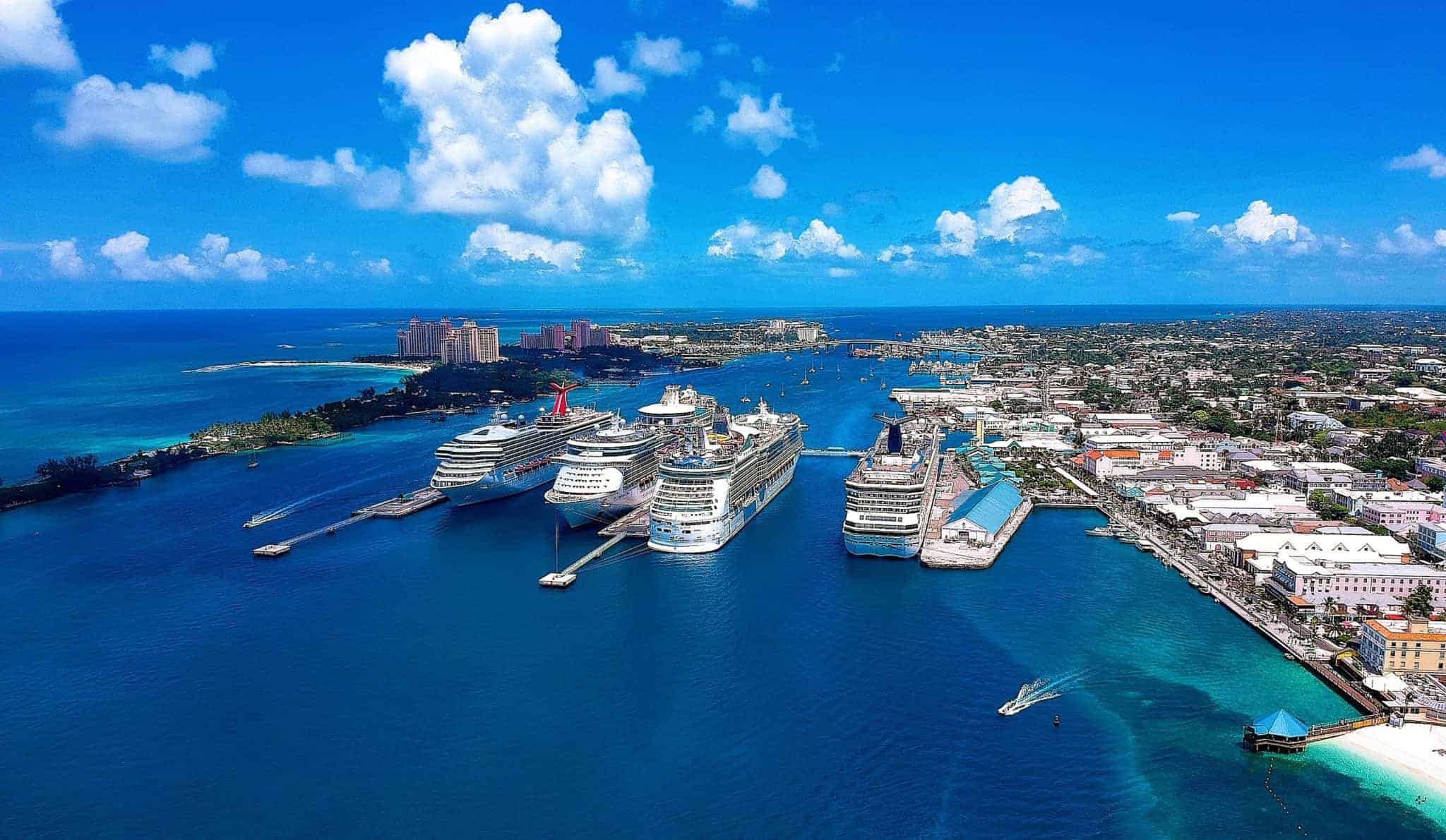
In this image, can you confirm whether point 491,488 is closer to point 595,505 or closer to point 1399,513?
point 595,505

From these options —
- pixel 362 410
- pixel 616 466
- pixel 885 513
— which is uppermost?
pixel 616 466

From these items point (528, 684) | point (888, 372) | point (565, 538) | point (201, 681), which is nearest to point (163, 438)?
point (565, 538)

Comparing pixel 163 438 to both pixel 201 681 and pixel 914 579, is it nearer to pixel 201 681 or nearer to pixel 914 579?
pixel 201 681

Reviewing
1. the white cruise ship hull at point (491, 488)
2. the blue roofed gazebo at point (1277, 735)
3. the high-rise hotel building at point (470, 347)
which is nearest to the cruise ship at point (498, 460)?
the white cruise ship hull at point (491, 488)

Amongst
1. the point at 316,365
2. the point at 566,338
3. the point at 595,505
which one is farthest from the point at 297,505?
the point at 566,338

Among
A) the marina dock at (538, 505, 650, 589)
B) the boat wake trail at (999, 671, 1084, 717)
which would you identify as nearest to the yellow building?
the boat wake trail at (999, 671, 1084, 717)

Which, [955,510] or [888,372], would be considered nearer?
[955,510]

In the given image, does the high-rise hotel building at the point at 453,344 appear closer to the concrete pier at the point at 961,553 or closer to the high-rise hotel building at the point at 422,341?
the high-rise hotel building at the point at 422,341
